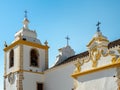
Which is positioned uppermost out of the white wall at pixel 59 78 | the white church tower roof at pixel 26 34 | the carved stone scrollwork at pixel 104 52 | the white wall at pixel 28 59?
the white church tower roof at pixel 26 34

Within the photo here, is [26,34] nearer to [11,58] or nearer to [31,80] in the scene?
[11,58]

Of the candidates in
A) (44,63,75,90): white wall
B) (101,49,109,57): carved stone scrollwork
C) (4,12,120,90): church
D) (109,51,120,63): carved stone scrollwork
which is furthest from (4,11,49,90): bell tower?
(109,51,120,63): carved stone scrollwork

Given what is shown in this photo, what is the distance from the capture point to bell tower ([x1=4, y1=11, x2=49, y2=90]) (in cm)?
3008

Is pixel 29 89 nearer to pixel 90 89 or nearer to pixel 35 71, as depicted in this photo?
pixel 35 71

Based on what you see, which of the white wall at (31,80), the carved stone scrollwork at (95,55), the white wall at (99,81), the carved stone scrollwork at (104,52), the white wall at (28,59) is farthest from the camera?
the white wall at (28,59)

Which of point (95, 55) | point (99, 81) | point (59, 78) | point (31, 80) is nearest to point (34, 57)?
point (31, 80)

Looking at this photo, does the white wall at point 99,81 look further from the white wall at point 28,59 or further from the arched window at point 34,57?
the arched window at point 34,57

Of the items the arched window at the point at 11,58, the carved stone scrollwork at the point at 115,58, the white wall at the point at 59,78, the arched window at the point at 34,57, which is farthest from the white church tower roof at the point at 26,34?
the carved stone scrollwork at the point at 115,58

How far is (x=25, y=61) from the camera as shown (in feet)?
101

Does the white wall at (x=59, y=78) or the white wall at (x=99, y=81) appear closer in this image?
the white wall at (x=99, y=81)

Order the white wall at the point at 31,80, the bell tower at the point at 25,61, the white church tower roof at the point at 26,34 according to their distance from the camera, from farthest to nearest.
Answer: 1. the white church tower roof at the point at 26,34
2. the bell tower at the point at 25,61
3. the white wall at the point at 31,80

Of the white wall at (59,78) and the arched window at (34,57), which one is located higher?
the arched window at (34,57)

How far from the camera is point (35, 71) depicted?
30.9 m

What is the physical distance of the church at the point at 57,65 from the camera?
20844 mm
